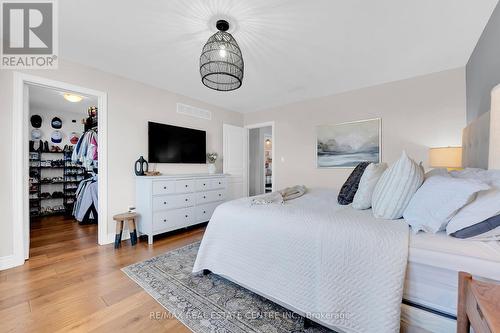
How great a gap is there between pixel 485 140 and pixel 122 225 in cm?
382

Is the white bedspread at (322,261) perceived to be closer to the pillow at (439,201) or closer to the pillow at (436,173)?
the pillow at (439,201)

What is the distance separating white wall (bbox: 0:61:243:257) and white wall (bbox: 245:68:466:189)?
2.04 meters

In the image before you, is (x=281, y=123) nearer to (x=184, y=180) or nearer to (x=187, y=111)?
(x=187, y=111)

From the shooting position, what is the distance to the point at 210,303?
160cm

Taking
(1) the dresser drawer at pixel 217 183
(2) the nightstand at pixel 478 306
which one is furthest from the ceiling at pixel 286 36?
(2) the nightstand at pixel 478 306

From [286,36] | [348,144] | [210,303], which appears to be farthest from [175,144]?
[348,144]


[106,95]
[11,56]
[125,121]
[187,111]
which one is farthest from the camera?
[187,111]

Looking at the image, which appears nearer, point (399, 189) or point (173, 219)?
point (399, 189)

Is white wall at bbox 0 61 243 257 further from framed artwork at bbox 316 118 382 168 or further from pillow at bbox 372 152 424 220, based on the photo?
pillow at bbox 372 152 424 220

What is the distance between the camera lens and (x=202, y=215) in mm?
3582

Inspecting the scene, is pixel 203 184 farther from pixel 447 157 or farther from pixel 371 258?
pixel 447 157

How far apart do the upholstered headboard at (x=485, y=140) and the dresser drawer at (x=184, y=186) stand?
3.26 metres

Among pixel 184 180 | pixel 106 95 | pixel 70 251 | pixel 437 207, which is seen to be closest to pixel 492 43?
pixel 437 207

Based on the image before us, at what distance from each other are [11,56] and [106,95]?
874 millimetres
